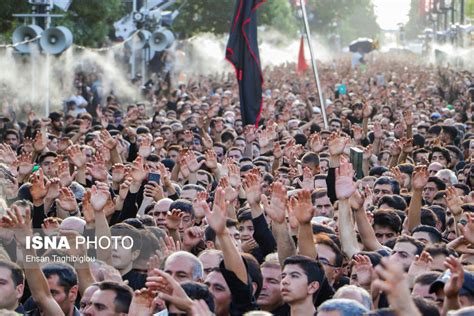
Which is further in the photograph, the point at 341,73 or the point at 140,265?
the point at 341,73

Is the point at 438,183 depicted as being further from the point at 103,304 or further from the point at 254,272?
the point at 103,304

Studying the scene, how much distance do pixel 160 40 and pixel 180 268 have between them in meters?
21.7

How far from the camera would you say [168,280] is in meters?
5.74

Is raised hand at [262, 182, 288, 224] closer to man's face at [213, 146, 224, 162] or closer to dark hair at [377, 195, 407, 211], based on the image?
dark hair at [377, 195, 407, 211]

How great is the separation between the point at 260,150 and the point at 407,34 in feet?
447

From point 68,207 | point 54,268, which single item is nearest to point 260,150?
point 68,207

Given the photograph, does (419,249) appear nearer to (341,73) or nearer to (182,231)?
(182,231)

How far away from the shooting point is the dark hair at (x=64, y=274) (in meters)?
7.09

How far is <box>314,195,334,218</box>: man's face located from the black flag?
601 centimetres

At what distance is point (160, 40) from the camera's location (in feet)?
92.9

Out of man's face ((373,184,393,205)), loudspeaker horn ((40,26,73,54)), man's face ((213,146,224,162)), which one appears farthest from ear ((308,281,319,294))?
loudspeaker horn ((40,26,73,54))

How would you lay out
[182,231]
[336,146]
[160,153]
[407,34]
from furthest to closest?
[407,34], [160,153], [336,146], [182,231]

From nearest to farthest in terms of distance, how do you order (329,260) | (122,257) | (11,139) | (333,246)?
(329,260)
(333,246)
(122,257)
(11,139)

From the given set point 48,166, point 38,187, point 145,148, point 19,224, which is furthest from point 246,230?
point 145,148
